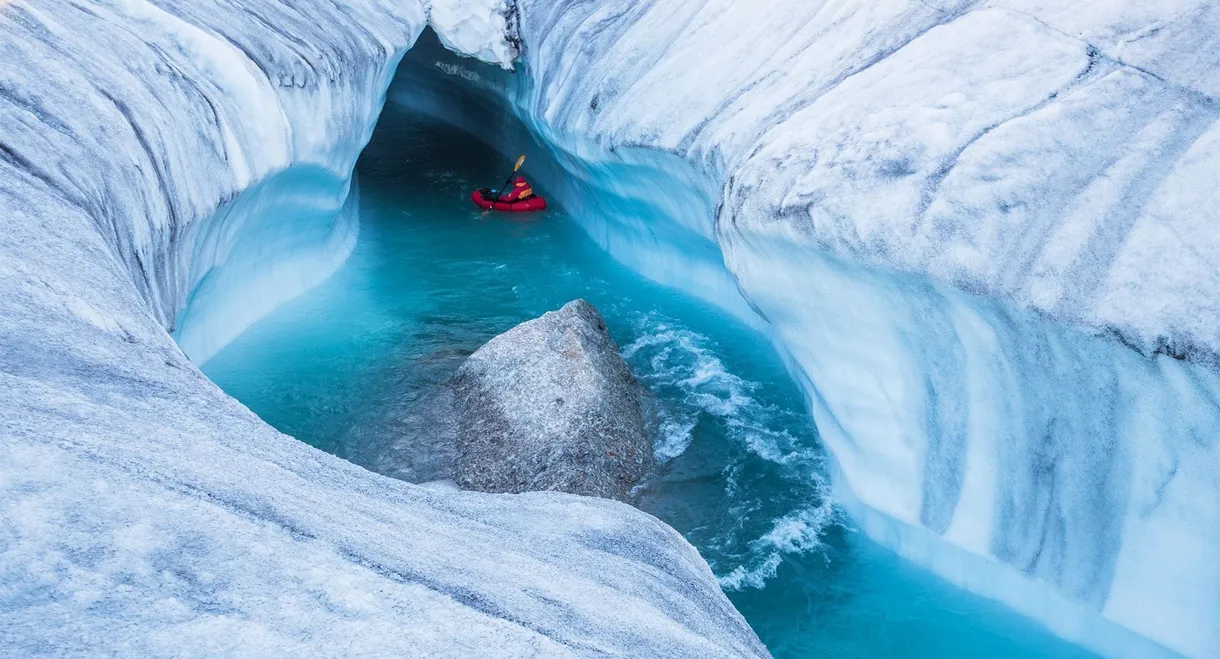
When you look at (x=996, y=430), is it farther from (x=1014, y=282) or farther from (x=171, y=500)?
(x=171, y=500)

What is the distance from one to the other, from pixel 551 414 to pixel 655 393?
1.01m

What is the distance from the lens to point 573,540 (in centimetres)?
306

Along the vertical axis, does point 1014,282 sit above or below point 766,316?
above

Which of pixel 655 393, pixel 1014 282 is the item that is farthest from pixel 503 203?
pixel 1014 282

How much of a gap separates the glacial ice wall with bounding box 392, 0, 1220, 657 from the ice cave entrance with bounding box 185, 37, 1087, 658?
23 centimetres

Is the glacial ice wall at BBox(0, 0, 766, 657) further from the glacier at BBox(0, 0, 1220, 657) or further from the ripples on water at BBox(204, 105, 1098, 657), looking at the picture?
the ripples on water at BBox(204, 105, 1098, 657)

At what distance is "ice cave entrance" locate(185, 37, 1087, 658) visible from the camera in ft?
14.2

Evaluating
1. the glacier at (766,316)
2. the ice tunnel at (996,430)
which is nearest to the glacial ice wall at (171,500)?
the glacier at (766,316)

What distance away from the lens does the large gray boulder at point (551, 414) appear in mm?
5070

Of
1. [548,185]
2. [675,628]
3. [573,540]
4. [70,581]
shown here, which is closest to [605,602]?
[675,628]

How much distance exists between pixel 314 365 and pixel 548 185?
16.1 ft

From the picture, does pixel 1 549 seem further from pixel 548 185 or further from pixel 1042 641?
pixel 548 185

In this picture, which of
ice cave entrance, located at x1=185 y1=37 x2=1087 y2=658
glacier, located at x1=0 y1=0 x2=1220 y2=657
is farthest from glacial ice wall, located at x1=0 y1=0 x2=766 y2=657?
ice cave entrance, located at x1=185 y1=37 x2=1087 y2=658

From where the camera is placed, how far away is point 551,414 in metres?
5.34
